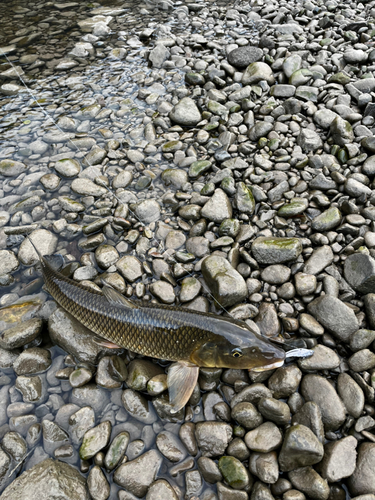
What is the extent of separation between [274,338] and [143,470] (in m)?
1.92

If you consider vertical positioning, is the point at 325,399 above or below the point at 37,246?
below

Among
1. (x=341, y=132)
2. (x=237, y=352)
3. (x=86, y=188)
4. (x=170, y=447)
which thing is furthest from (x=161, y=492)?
(x=341, y=132)

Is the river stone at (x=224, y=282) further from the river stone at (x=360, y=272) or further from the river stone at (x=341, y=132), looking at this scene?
the river stone at (x=341, y=132)

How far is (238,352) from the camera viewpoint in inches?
142

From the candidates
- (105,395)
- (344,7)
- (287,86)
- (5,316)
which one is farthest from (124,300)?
(344,7)

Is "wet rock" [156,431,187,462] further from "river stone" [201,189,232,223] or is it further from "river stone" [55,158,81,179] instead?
"river stone" [55,158,81,179]

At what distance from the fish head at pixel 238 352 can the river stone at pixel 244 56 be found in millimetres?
6324

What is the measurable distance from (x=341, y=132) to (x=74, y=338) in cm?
505

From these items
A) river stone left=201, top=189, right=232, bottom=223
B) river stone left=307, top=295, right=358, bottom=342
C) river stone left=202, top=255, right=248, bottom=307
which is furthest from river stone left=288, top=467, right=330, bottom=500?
Result: river stone left=201, top=189, right=232, bottom=223

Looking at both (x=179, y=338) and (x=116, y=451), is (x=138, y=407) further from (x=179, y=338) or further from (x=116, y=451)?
(x=179, y=338)

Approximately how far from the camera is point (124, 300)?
396 cm

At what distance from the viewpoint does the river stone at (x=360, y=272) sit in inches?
159

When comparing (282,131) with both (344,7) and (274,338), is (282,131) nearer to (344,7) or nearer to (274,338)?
(274,338)

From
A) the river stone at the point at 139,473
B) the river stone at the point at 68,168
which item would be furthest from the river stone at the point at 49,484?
the river stone at the point at 68,168
